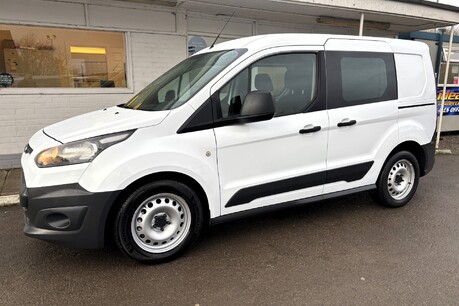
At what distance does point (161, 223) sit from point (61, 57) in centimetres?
482

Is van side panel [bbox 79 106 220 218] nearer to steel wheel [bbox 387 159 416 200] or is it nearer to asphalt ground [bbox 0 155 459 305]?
asphalt ground [bbox 0 155 459 305]

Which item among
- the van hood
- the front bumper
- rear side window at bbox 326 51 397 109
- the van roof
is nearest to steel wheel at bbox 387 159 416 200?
rear side window at bbox 326 51 397 109

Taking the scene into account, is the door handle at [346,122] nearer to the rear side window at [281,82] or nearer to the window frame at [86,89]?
the rear side window at [281,82]

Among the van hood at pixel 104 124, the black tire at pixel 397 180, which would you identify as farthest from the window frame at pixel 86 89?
the black tire at pixel 397 180

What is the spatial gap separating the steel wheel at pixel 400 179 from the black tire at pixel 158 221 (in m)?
2.56

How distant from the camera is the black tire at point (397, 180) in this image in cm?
438

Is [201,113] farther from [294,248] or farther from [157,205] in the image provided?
[294,248]

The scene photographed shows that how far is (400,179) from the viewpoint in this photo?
15.0 feet

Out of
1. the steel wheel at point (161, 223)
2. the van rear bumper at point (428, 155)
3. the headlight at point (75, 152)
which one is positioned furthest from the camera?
the van rear bumper at point (428, 155)

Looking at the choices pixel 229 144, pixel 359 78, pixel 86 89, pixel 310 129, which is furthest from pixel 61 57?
pixel 359 78

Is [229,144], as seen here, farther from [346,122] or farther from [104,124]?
[346,122]

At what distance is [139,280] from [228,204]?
1.02 metres

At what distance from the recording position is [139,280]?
2965mm

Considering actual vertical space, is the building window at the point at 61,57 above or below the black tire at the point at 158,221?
above
